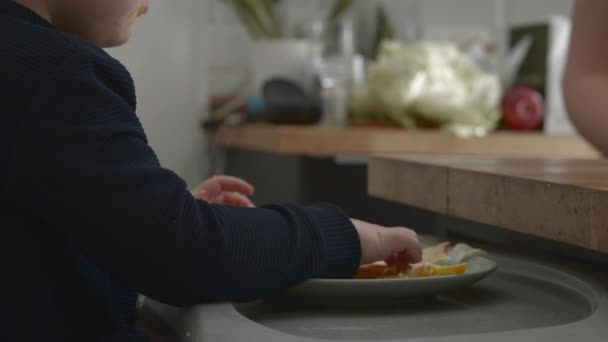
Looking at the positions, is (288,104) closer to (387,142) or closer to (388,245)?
(387,142)

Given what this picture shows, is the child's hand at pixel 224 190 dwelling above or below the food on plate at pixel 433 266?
above

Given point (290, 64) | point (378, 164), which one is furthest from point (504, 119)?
point (378, 164)

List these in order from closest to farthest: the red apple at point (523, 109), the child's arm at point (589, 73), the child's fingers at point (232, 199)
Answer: the child's fingers at point (232, 199)
the child's arm at point (589, 73)
the red apple at point (523, 109)

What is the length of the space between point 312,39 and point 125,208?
1.80 metres

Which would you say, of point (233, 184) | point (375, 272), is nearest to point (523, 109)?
point (233, 184)

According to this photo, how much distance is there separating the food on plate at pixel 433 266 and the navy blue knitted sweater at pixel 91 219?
0.26 ft

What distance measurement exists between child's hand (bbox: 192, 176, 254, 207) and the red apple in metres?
1.37

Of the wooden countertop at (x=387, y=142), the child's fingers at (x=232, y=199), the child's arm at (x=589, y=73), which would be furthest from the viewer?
the wooden countertop at (x=387, y=142)

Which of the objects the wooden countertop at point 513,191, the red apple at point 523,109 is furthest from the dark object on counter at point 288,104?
the wooden countertop at point 513,191

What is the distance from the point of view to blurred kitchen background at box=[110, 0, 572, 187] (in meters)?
1.98

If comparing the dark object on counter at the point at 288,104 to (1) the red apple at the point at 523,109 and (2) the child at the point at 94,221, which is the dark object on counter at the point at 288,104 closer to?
(1) the red apple at the point at 523,109

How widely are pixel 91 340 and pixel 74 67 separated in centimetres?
19

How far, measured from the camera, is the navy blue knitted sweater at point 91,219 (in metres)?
0.56

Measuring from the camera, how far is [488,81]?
6.77ft
